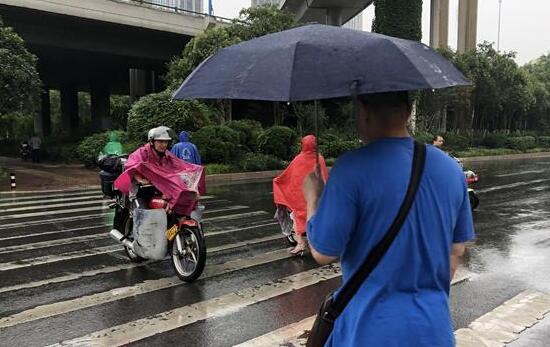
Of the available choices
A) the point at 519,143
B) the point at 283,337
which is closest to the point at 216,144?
the point at 283,337

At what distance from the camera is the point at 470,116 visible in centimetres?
4181

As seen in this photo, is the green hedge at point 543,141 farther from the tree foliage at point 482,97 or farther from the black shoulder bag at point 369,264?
the black shoulder bag at point 369,264

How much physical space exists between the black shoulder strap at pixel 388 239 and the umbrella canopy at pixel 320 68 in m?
0.27

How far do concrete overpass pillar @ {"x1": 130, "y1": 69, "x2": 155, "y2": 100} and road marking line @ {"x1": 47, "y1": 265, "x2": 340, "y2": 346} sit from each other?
41.0 m

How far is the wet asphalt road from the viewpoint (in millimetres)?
4816

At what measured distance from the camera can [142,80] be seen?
45906 millimetres

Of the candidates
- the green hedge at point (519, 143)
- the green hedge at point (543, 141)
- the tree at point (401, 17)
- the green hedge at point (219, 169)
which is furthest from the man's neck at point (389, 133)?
the green hedge at point (543, 141)

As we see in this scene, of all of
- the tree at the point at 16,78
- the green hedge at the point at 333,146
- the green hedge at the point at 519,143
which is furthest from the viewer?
the green hedge at the point at 519,143

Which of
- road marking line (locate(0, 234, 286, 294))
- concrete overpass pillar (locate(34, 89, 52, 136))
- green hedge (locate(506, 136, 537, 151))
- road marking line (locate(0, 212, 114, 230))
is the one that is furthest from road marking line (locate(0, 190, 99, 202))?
concrete overpass pillar (locate(34, 89, 52, 136))

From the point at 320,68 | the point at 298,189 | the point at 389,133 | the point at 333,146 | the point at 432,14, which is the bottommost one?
the point at 333,146

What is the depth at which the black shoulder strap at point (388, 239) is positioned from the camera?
1890 millimetres

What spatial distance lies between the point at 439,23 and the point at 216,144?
3003cm

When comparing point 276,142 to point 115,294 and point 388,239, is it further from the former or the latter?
point 388,239

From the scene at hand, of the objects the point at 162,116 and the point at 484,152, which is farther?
the point at 484,152
